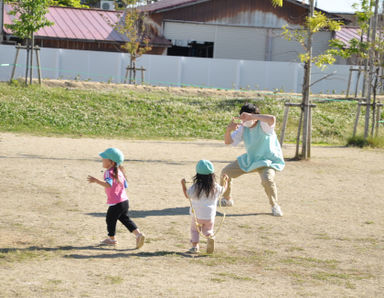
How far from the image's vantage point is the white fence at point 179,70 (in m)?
28.7

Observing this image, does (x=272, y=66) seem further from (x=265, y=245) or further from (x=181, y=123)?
(x=265, y=245)

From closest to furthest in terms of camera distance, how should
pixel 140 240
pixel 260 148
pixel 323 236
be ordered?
pixel 140 240, pixel 323 236, pixel 260 148

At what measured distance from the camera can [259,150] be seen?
8.88 meters

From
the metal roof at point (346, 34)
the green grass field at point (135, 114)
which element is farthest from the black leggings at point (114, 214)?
the metal roof at point (346, 34)

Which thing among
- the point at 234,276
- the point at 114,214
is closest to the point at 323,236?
the point at 234,276

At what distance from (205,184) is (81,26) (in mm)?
28247

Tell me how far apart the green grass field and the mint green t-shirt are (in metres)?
9.33

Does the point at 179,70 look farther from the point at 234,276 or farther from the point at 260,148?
the point at 234,276

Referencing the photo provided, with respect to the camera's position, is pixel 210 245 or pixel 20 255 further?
pixel 210 245

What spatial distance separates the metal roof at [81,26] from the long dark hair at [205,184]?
26.0 m

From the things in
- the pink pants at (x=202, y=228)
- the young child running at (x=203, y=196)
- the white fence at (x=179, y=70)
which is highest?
the white fence at (x=179, y=70)

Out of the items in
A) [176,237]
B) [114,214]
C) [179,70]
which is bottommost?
[176,237]

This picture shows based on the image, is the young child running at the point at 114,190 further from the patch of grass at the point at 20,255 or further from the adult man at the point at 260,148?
the adult man at the point at 260,148

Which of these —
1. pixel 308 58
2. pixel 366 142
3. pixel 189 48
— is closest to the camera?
pixel 308 58
